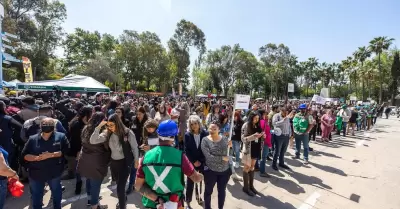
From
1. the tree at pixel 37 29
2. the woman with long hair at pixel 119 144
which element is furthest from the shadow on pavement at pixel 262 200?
the tree at pixel 37 29

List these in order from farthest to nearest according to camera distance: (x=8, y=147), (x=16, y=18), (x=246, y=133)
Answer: (x=16, y=18), (x=246, y=133), (x=8, y=147)

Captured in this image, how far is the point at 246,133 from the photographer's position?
4.70 metres

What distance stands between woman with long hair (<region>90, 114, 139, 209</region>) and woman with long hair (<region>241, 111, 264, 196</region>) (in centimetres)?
224

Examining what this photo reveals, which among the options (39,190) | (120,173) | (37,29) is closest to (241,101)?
(120,173)

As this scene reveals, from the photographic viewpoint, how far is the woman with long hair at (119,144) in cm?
330

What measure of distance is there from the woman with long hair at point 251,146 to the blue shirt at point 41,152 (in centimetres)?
325

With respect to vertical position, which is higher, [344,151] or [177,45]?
[177,45]

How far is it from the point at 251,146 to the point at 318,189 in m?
2.04

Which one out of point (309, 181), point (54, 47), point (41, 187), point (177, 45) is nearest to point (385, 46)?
point (177, 45)

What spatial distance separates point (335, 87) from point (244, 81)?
33.5m

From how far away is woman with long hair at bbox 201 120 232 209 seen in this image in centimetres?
343

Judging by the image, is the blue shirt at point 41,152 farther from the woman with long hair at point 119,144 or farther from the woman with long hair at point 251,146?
the woman with long hair at point 251,146

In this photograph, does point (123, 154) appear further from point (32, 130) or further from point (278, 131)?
point (278, 131)

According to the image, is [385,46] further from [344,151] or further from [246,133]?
[246,133]
